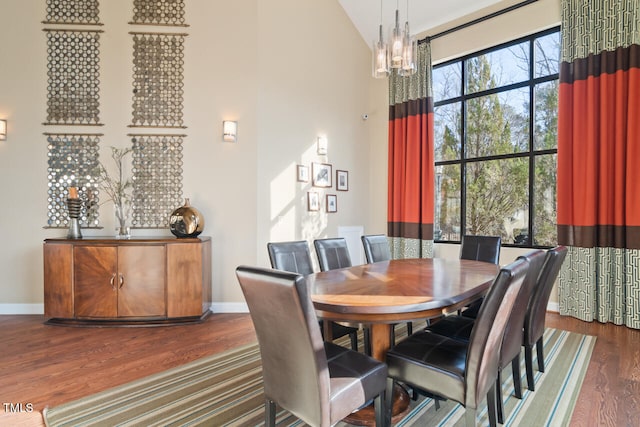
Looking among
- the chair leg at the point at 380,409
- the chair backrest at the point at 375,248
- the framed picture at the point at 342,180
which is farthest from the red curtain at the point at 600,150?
the chair leg at the point at 380,409

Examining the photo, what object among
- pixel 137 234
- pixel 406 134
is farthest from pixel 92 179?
pixel 406 134

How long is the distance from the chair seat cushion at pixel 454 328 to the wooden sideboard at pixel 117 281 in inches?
101

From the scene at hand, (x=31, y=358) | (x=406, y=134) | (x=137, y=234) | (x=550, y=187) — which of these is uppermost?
(x=406, y=134)

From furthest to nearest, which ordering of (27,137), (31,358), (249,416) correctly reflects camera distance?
1. (27,137)
2. (31,358)
3. (249,416)

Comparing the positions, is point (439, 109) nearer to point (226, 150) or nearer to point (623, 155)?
point (623, 155)

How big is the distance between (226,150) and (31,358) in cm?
264

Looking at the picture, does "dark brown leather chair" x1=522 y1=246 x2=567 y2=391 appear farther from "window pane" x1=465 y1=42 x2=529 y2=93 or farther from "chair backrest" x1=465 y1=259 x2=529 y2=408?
"window pane" x1=465 y1=42 x2=529 y2=93

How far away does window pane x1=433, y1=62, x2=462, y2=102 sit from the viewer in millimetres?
4766

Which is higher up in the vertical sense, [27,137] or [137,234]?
[27,137]

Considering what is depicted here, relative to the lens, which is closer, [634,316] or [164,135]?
[634,316]

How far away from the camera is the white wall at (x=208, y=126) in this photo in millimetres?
3861

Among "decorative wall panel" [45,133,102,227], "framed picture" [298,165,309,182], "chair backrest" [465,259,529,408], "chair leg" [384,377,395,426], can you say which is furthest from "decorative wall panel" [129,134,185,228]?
"chair backrest" [465,259,529,408]

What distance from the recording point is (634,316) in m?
3.29

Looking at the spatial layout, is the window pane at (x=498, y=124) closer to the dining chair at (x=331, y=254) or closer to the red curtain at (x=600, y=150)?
the red curtain at (x=600, y=150)
